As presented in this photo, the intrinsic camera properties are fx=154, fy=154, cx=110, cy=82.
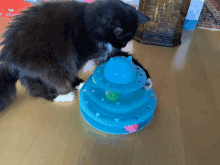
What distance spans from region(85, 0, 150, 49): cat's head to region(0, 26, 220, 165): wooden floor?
1.43ft

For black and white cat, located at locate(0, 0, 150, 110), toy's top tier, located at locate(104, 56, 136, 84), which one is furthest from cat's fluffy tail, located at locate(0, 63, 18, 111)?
toy's top tier, located at locate(104, 56, 136, 84)

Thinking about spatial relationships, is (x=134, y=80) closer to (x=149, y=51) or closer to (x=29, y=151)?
(x=29, y=151)

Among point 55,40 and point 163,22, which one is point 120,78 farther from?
point 163,22

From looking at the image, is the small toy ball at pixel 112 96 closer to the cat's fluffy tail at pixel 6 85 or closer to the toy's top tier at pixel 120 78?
the toy's top tier at pixel 120 78

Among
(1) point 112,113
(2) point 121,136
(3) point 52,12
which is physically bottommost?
(2) point 121,136

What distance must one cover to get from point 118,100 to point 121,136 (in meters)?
0.18

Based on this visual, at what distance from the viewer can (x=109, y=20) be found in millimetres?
827

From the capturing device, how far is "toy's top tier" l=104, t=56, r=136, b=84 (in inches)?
28.6

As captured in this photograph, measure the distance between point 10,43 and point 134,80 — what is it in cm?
66

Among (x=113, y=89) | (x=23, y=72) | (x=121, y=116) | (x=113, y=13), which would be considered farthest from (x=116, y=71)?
(x=23, y=72)

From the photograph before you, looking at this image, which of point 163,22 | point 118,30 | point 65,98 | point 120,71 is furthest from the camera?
point 163,22

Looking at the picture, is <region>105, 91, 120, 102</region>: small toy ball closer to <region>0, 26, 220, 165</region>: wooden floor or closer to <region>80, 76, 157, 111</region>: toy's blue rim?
<region>80, 76, 157, 111</region>: toy's blue rim

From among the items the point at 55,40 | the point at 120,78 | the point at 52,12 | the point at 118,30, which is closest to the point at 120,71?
the point at 120,78

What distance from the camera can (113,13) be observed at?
0.82 meters
